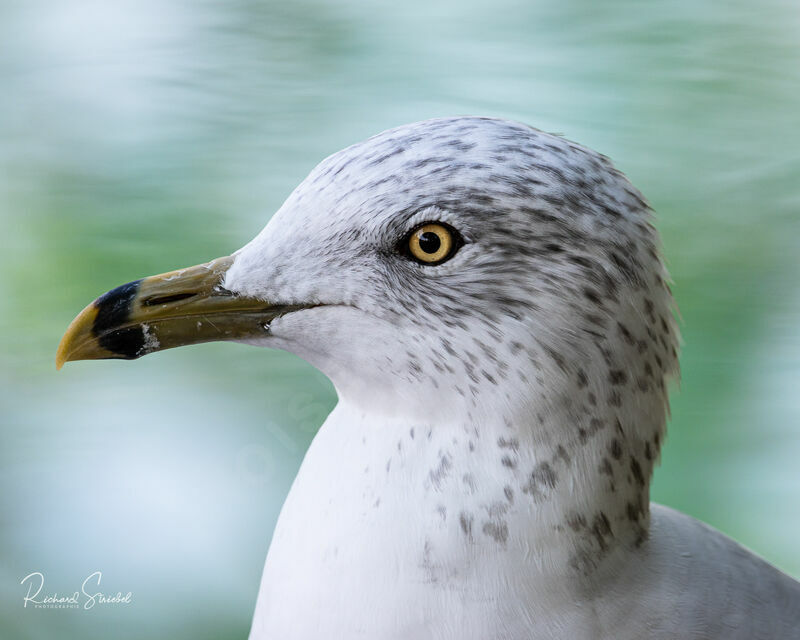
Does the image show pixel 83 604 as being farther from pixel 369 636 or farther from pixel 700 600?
pixel 700 600

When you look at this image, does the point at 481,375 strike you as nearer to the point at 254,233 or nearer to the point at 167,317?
the point at 167,317

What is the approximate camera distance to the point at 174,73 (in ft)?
6.77

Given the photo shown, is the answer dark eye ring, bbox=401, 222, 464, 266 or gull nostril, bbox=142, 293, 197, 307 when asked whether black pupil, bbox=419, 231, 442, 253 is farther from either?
gull nostril, bbox=142, 293, 197, 307

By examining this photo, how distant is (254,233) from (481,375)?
4.28 ft

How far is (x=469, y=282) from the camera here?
68 centimetres

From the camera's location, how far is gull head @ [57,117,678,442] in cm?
67

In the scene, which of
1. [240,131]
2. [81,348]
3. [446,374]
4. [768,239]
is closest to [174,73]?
[240,131]

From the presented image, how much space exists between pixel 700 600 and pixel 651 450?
141 millimetres

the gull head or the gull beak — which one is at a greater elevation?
the gull head

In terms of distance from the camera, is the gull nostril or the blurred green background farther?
the blurred green background

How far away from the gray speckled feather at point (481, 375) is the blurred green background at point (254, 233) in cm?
101
